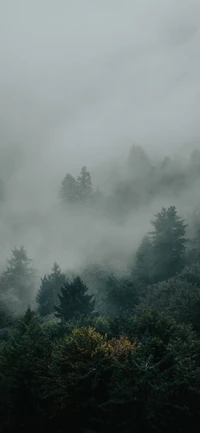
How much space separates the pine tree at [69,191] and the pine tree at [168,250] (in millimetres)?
47562

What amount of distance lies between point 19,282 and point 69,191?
43.2 m

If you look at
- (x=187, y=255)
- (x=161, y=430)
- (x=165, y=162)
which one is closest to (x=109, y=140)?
(x=165, y=162)

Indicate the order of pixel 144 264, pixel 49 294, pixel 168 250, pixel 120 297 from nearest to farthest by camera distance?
pixel 120 297, pixel 49 294, pixel 168 250, pixel 144 264

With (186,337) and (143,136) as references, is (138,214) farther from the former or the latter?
(143,136)

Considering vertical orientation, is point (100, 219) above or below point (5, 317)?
above

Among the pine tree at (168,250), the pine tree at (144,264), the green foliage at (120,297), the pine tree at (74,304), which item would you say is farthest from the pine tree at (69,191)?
the pine tree at (74,304)

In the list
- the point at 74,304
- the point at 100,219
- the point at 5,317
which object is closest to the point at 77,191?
the point at 100,219

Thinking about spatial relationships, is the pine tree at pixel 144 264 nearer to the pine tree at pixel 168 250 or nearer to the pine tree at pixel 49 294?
the pine tree at pixel 168 250

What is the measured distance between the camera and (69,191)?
11044cm

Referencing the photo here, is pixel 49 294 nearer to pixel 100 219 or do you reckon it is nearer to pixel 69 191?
pixel 100 219

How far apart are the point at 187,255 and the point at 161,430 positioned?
165ft

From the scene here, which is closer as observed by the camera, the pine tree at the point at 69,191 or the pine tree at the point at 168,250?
the pine tree at the point at 168,250

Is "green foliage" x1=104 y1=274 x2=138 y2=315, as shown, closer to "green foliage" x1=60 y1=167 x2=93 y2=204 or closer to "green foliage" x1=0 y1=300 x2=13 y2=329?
"green foliage" x1=0 y1=300 x2=13 y2=329

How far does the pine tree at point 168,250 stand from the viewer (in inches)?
2499
